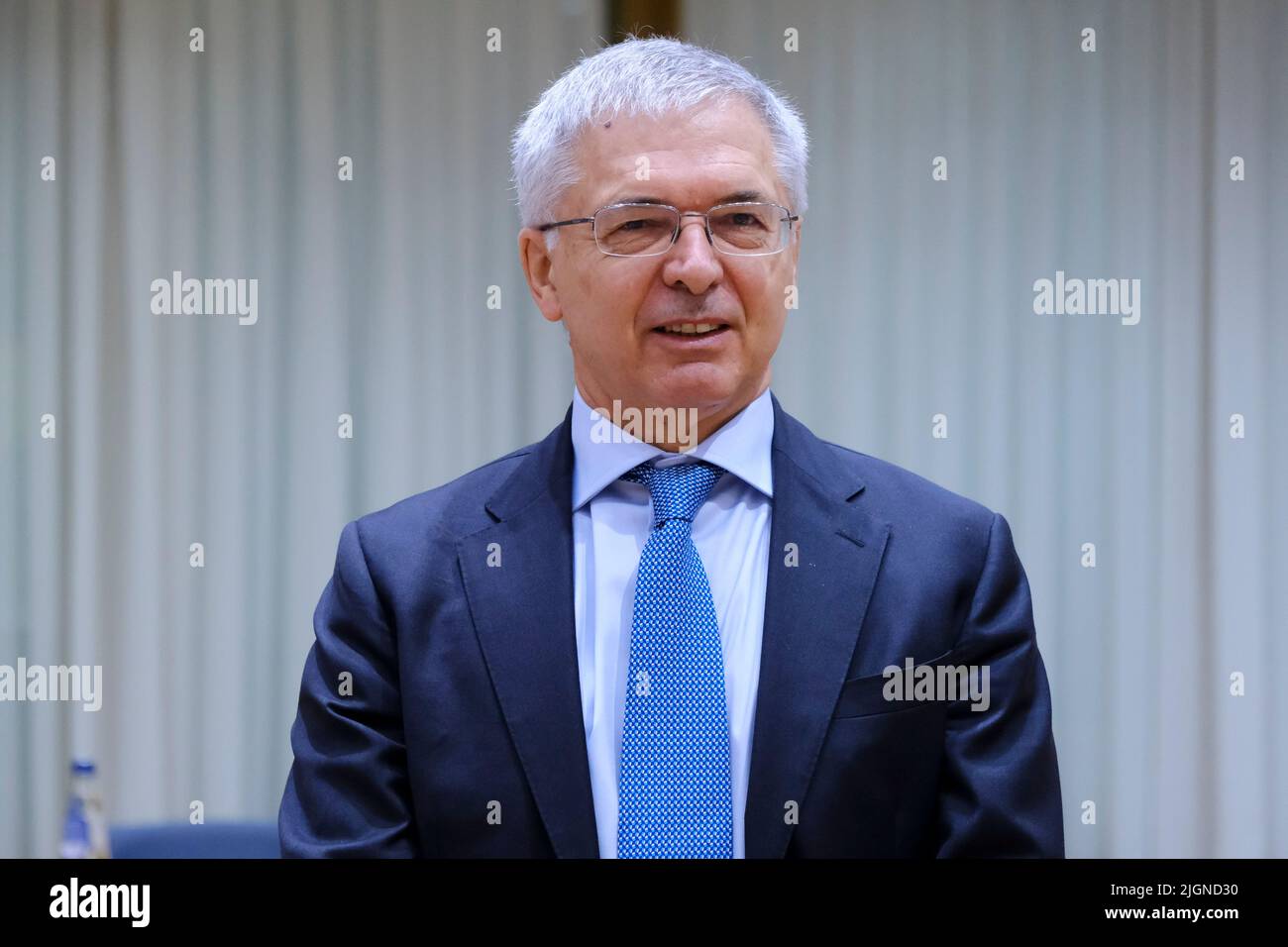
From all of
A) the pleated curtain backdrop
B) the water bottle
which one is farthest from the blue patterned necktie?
the water bottle

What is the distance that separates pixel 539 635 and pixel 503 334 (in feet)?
4.98

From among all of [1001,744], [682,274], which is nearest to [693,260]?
[682,274]

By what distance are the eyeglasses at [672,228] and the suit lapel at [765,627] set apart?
0.24 metres

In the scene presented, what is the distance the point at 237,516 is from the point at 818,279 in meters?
1.40

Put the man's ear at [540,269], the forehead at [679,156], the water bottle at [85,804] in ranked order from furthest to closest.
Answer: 1. the water bottle at [85,804]
2. the man's ear at [540,269]
3. the forehead at [679,156]

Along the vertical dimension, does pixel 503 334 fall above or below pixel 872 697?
above

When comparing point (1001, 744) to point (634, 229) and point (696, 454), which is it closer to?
point (696, 454)

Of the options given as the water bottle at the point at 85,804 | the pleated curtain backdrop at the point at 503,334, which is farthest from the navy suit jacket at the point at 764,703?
the water bottle at the point at 85,804

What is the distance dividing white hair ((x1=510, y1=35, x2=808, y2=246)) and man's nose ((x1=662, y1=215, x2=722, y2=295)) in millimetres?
133

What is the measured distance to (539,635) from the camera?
138 centimetres

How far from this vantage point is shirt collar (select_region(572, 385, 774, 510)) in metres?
1.46

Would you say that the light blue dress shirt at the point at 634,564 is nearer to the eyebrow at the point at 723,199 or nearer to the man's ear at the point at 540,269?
the man's ear at the point at 540,269

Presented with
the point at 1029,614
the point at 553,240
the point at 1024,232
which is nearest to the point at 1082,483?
the point at 1024,232

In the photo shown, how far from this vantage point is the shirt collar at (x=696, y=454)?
4.78 feet
